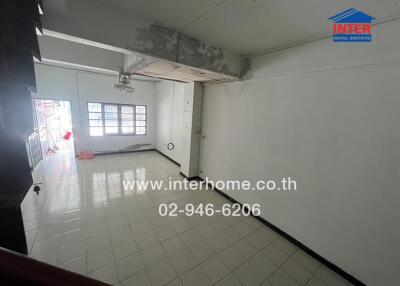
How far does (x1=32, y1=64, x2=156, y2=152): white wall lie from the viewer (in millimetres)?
4375

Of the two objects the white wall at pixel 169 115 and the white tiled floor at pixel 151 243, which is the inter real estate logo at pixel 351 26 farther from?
the white wall at pixel 169 115

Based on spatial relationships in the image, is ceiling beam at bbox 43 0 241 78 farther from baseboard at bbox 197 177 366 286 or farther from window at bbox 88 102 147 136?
window at bbox 88 102 147 136

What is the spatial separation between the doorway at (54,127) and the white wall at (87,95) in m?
0.36

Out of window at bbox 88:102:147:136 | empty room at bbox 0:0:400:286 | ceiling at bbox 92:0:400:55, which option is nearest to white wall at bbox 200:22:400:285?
empty room at bbox 0:0:400:286

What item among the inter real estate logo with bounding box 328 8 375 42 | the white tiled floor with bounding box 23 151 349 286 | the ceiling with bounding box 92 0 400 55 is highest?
the ceiling with bounding box 92 0 400 55

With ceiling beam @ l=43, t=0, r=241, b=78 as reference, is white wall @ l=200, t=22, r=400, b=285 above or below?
below

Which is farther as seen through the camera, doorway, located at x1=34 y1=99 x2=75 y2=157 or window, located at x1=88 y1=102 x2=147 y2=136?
doorway, located at x1=34 y1=99 x2=75 y2=157

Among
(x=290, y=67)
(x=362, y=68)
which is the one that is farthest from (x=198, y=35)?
(x=362, y=68)

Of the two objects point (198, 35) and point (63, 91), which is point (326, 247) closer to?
point (198, 35)

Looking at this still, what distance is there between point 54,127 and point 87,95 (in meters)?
3.59

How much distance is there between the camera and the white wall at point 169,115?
4637 mm

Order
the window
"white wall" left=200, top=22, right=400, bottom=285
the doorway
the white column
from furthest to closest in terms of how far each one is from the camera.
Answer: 1. the doorway
2. the window
3. the white column
4. "white wall" left=200, top=22, right=400, bottom=285

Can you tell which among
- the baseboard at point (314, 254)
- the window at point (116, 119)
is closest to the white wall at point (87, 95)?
the window at point (116, 119)

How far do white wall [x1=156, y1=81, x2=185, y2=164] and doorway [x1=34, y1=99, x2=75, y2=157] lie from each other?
264 cm
